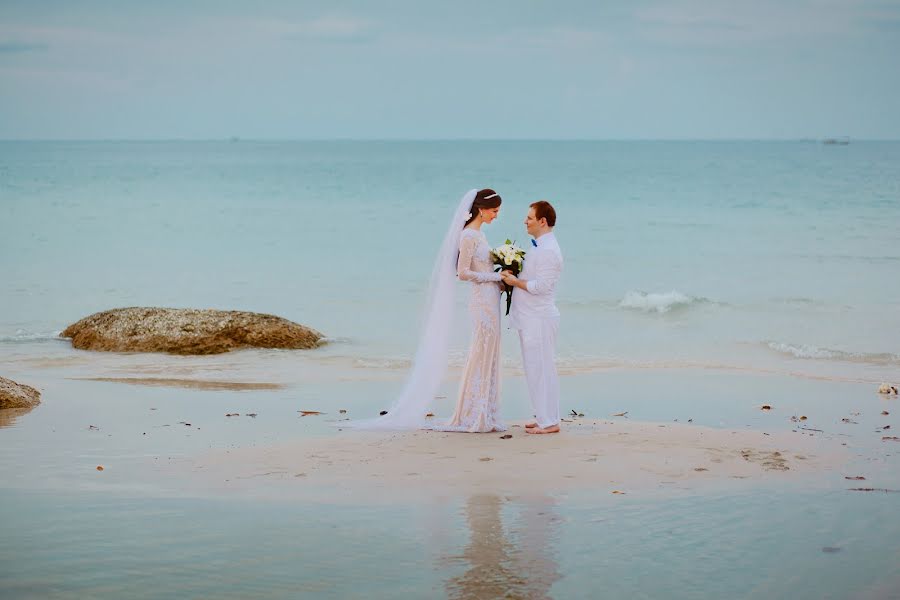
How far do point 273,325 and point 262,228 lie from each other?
2328 centimetres

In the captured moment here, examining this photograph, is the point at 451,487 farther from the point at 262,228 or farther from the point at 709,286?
the point at 262,228

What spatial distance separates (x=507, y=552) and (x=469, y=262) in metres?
3.70

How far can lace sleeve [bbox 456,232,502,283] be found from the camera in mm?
9562

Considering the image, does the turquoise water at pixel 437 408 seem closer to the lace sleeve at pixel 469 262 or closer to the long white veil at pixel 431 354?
the long white veil at pixel 431 354

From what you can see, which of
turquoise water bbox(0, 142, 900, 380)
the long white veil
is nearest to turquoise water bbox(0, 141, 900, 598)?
turquoise water bbox(0, 142, 900, 380)

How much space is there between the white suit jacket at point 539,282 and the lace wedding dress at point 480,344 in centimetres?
21

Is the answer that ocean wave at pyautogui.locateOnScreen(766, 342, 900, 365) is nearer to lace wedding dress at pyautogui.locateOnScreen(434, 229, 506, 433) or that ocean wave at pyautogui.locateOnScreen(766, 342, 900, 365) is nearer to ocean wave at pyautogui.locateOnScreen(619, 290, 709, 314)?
ocean wave at pyautogui.locateOnScreen(619, 290, 709, 314)

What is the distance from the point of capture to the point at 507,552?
6.36 m

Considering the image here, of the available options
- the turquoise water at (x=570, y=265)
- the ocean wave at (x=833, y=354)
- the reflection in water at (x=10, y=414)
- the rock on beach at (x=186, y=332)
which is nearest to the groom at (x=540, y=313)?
the turquoise water at (x=570, y=265)

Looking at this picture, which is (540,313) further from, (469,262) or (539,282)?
(469,262)

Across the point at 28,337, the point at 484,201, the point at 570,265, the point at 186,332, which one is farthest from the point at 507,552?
the point at 570,265

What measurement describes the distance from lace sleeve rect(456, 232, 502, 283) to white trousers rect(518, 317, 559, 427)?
0.50 metres

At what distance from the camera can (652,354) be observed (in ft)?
49.1

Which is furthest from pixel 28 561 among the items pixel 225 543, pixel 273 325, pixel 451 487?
pixel 273 325
